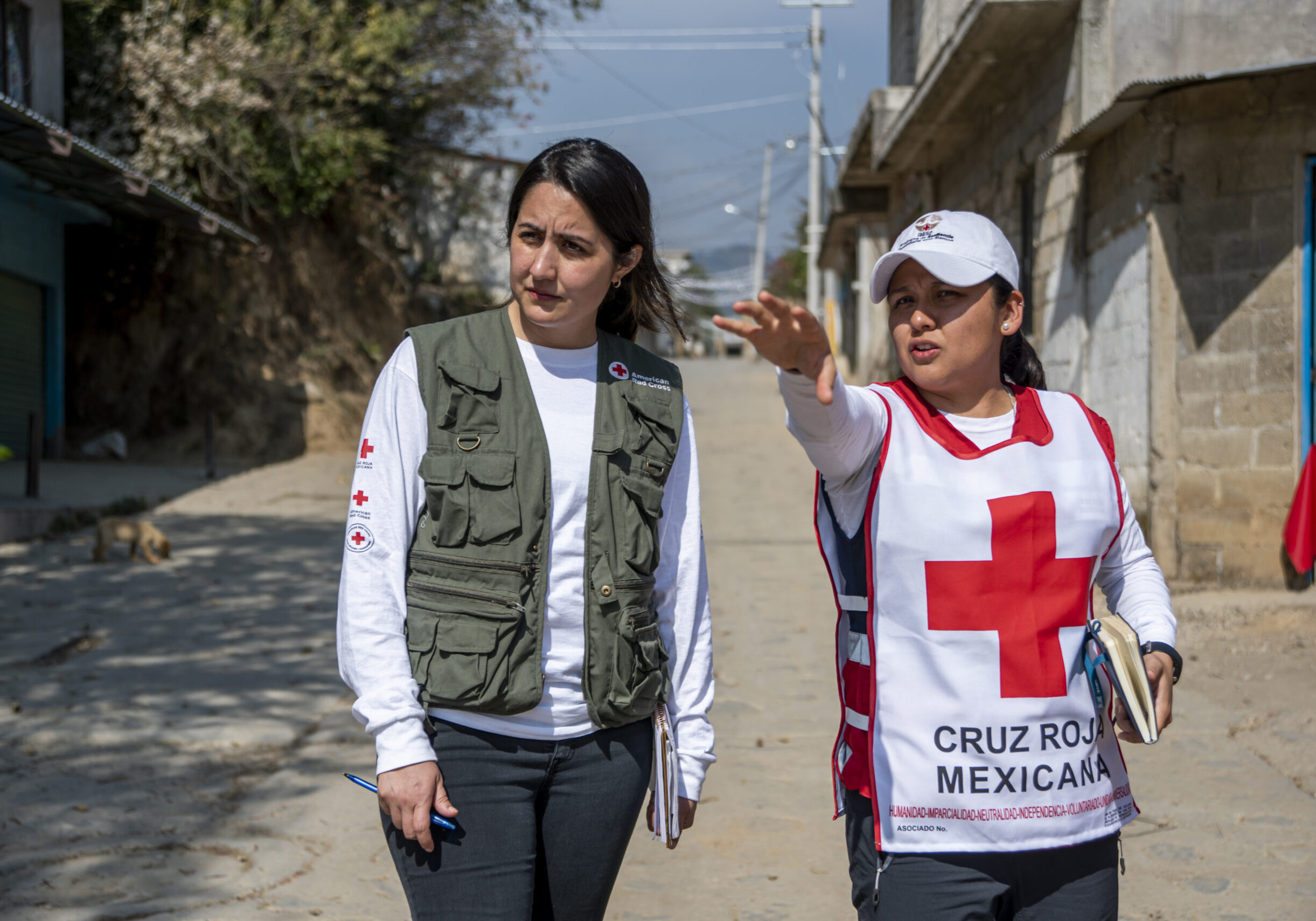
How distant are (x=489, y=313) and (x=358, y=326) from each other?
20347 millimetres

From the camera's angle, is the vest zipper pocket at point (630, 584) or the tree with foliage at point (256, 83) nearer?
the vest zipper pocket at point (630, 584)

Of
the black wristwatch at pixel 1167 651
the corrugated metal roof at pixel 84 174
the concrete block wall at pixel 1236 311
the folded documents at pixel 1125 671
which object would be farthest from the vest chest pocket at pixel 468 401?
the corrugated metal roof at pixel 84 174

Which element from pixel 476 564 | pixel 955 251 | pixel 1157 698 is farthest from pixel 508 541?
pixel 1157 698

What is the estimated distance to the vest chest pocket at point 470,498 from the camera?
2016 mm

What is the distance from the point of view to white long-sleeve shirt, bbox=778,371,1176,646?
188 centimetres

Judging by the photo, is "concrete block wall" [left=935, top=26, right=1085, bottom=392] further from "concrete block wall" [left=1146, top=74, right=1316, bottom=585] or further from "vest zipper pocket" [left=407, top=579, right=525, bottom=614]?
"vest zipper pocket" [left=407, top=579, right=525, bottom=614]

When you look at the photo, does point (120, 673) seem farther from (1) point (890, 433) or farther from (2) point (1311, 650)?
(2) point (1311, 650)

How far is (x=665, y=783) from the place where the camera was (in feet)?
7.27

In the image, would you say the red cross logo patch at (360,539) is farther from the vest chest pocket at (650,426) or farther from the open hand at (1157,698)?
the open hand at (1157,698)

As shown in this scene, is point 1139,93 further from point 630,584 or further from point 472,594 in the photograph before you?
point 472,594

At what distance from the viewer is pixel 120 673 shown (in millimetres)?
6434

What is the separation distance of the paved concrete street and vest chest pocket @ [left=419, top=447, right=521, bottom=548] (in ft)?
6.89

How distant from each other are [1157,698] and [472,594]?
1167 millimetres

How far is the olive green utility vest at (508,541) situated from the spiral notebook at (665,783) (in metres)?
0.06
